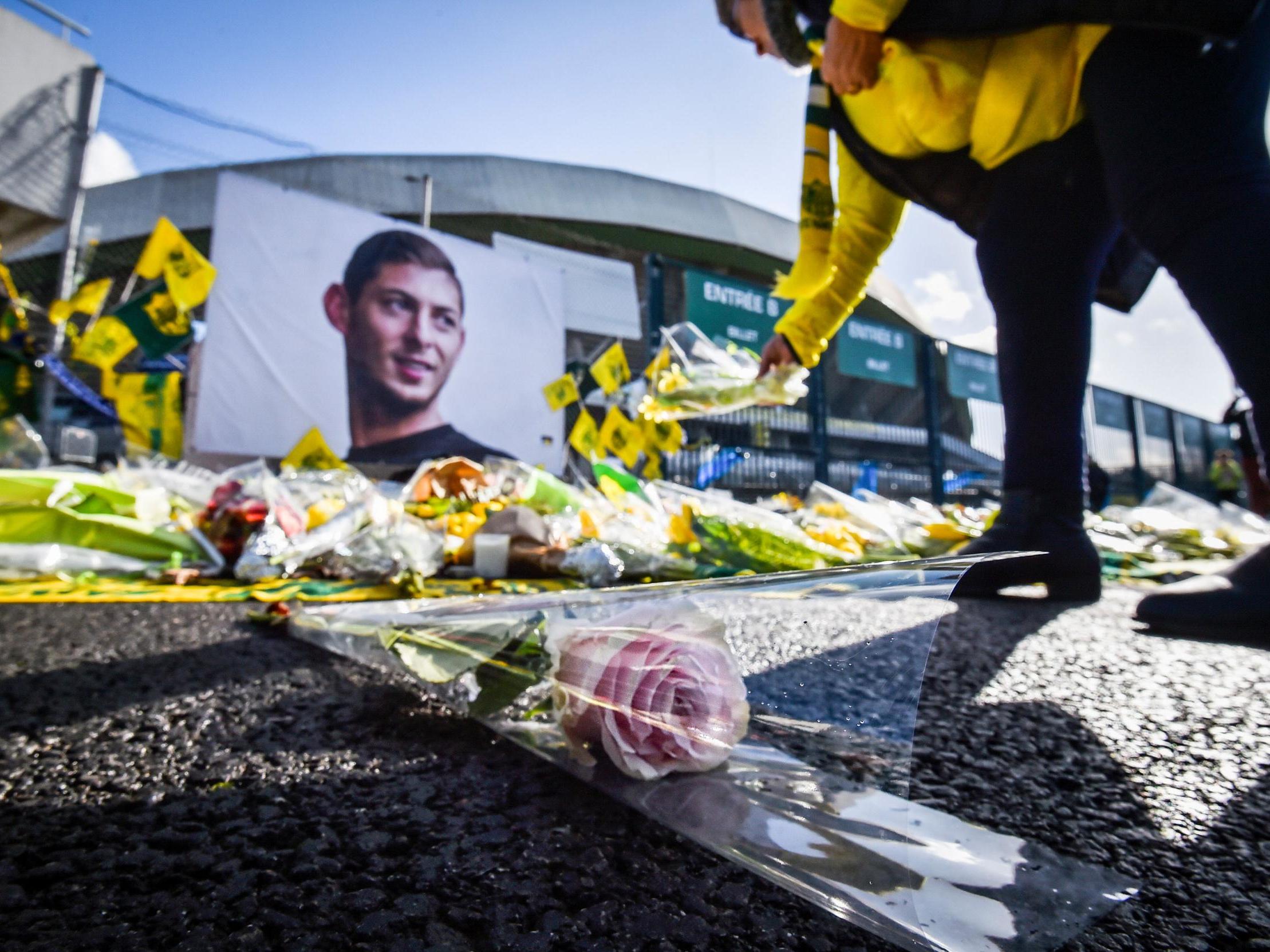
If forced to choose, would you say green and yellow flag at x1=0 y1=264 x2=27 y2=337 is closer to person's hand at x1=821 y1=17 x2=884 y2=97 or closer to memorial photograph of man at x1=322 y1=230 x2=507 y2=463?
memorial photograph of man at x1=322 y1=230 x2=507 y2=463

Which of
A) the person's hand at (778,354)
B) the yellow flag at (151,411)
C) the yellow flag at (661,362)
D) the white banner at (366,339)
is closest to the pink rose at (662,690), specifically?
the person's hand at (778,354)

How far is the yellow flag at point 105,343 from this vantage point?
3.60 metres

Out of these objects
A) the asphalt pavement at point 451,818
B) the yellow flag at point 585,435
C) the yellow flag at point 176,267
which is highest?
the yellow flag at point 176,267

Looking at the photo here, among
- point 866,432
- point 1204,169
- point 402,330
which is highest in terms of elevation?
point 402,330

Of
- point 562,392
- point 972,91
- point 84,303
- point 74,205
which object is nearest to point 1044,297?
point 972,91

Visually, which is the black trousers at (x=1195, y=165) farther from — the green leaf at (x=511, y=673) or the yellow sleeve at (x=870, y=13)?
the green leaf at (x=511, y=673)

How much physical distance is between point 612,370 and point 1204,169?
3.46m

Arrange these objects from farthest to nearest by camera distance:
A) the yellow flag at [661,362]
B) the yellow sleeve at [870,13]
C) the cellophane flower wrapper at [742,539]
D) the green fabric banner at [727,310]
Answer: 1. the green fabric banner at [727,310]
2. the yellow flag at [661,362]
3. the cellophane flower wrapper at [742,539]
4. the yellow sleeve at [870,13]

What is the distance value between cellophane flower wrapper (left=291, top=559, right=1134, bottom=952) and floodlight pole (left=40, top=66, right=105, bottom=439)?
178 inches

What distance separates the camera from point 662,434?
3420mm

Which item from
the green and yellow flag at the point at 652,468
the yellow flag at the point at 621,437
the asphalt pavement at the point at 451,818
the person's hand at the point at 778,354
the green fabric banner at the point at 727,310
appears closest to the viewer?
the asphalt pavement at the point at 451,818

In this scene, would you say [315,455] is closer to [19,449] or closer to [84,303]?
[19,449]

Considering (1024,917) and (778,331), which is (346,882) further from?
(778,331)

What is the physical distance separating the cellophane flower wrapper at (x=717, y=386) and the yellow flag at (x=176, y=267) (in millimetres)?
2968
